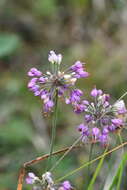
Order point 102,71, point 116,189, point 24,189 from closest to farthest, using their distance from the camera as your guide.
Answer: point 116,189, point 24,189, point 102,71

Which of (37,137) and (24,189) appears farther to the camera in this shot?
(37,137)

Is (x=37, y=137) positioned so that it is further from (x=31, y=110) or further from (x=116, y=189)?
(x=116, y=189)

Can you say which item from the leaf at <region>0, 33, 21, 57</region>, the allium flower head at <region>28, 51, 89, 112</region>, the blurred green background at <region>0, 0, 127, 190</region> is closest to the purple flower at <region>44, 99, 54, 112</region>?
the allium flower head at <region>28, 51, 89, 112</region>

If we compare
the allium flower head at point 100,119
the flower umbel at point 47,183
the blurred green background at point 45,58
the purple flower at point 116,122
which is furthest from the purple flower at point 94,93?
the blurred green background at point 45,58

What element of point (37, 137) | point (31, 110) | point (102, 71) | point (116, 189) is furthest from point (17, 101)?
point (116, 189)

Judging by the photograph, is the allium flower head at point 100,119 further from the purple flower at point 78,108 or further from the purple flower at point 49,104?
the purple flower at point 49,104

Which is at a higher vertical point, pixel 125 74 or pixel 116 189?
pixel 125 74

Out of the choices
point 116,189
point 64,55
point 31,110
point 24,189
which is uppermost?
point 64,55

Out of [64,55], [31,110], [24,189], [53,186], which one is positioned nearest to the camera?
[53,186]
